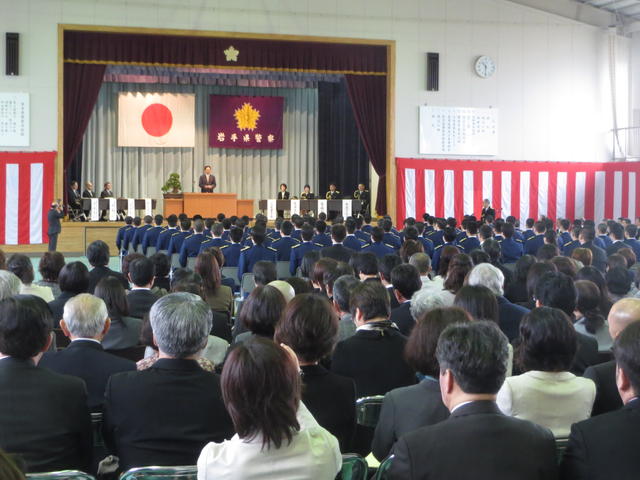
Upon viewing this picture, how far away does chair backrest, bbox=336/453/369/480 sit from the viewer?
2.17 metres

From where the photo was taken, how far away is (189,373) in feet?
8.55

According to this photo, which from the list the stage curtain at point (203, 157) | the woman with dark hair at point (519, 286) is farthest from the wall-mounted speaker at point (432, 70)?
the woman with dark hair at point (519, 286)

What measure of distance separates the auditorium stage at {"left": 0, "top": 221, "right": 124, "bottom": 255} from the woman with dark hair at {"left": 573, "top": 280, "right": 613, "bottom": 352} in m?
12.2

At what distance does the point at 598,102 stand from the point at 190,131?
10436 mm

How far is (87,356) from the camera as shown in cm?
316

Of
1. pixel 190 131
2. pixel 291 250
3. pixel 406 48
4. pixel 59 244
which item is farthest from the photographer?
pixel 190 131

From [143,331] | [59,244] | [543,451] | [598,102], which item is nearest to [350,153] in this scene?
[598,102]

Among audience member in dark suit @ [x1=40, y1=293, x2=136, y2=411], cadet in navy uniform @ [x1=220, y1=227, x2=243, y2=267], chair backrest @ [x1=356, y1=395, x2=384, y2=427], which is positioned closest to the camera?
chair backrest @ [x1=356, y1=395, x2=384, y2=427]

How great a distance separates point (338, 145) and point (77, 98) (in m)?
7.67

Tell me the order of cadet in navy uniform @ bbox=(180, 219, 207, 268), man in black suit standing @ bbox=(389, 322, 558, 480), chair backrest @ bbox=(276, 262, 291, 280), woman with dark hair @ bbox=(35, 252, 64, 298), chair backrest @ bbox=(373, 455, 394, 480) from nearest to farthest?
man in black suit standing @ bbox=(389, 322, 558, 480), chair backrest @ bbox=(373, 455, 394, 480), woman with dark hair @ bbox=(35, 252, 64, 298), chair backrest @ bbox=(276, 262, 291, 280), cadet in navy uniform @ bbox=(180, 219, 207, 268)

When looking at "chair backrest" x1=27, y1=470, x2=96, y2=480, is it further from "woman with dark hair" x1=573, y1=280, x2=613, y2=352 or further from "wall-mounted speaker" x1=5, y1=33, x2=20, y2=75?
"wall-mounted speaker" x1=5, y1=33, x2=20, y2=75

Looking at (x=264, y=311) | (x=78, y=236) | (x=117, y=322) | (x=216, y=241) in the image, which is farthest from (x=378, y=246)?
(x=78, y=236)

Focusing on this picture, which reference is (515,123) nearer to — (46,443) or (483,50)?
(483,50)

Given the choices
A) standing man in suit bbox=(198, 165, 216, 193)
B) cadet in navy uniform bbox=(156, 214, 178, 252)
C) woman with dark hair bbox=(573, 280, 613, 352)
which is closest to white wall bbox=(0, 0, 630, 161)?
standing man in suit bbox=(198, 165, 216, 193)
